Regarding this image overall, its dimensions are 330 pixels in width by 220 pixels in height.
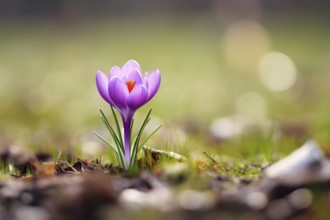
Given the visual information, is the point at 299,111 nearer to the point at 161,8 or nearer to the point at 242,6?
the point at 242,6

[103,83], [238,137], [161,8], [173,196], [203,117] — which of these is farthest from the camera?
[161,8]

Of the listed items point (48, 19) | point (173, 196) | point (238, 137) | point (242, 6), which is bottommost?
point (173, 196)

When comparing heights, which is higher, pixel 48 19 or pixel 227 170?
pixel 48 19

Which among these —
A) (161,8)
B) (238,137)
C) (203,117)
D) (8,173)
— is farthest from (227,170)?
(161,8)

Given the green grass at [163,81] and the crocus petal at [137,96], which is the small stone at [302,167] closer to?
the green grass at [163,81]

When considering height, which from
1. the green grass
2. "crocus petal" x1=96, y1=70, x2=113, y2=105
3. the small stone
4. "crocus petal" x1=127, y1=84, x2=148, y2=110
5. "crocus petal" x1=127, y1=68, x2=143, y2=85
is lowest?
the small stone

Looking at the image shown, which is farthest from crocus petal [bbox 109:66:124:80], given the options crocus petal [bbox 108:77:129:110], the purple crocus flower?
crocus petal [bbox 108:77:129:110]

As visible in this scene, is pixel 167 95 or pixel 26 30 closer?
pixel 167 95

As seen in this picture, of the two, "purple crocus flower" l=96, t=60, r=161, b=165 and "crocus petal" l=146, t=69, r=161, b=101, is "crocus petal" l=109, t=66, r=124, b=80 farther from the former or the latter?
"crocus petal" l=146, t=69, r=161, b=101
